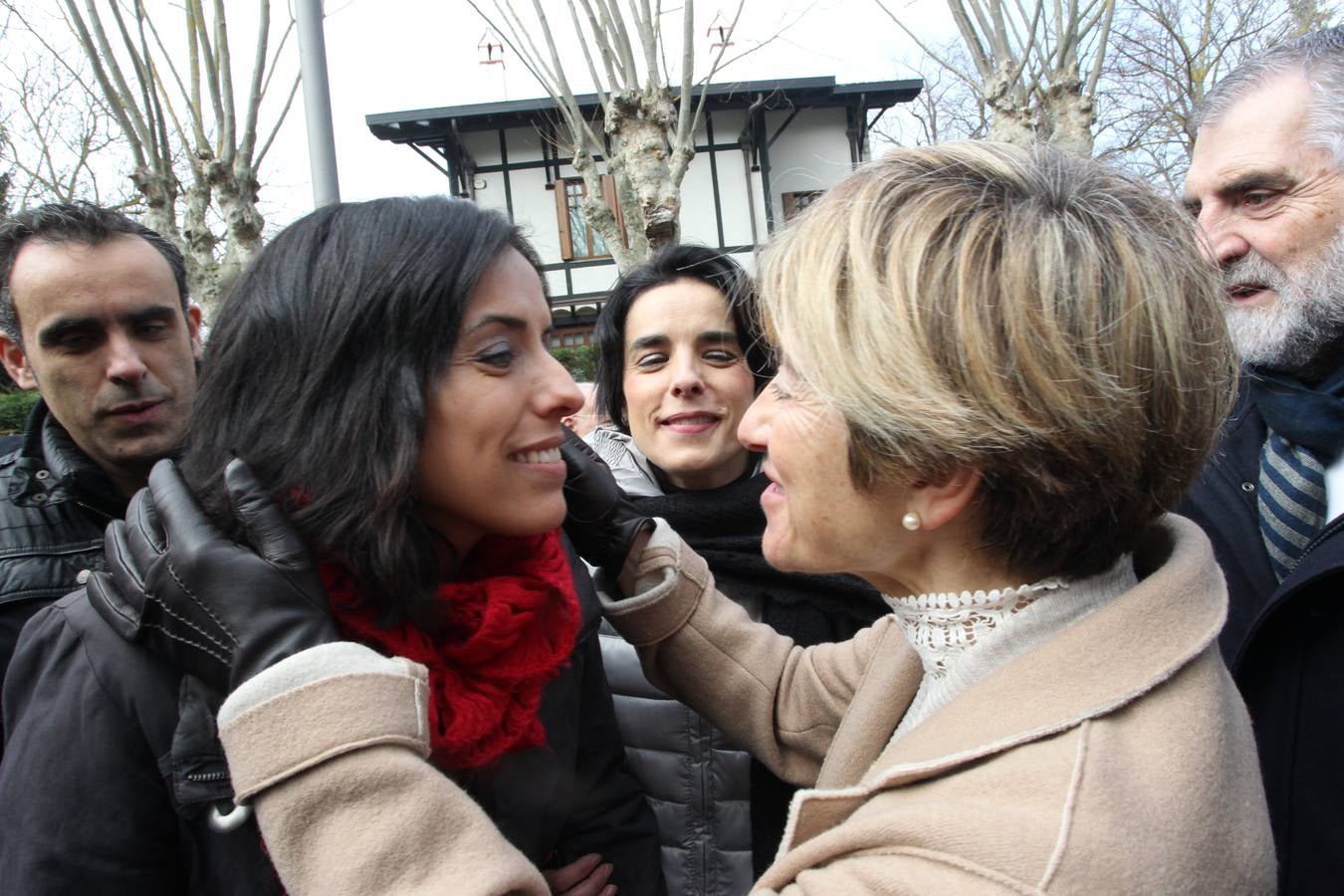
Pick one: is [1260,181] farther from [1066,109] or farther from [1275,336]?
[1066,109]

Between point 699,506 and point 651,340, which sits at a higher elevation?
point 651,340

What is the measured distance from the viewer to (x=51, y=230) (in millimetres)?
2461

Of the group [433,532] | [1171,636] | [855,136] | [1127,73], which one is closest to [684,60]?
[433,532]

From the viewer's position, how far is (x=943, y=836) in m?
0.99

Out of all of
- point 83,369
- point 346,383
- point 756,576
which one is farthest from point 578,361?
point 346,383

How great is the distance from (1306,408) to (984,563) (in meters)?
1.11

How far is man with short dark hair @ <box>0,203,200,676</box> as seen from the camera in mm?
2119

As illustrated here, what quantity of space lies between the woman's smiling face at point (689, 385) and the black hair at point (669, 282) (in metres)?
0.04

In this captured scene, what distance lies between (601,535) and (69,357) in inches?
64.5

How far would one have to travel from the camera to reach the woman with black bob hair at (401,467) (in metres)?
1.27

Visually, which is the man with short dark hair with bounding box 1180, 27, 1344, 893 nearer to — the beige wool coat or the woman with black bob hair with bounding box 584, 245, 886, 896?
the beige wool coat

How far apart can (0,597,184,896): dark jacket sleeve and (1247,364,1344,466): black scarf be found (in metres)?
2.28

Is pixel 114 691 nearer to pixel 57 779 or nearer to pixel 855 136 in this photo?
pixel 57 779

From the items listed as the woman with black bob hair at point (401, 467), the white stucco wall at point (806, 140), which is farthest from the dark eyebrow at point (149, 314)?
the white stucco wall at point (806, 140)
